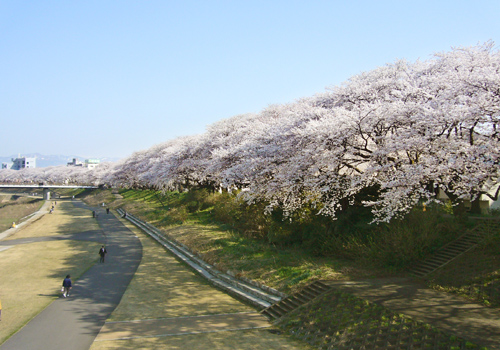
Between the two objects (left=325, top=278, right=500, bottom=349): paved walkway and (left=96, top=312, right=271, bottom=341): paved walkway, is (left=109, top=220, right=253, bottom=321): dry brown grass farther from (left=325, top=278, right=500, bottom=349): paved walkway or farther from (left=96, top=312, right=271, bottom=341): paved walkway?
(left=325, top=278, right=500, bottom=349): paved walkway

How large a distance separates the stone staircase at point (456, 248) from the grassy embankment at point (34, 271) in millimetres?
18542

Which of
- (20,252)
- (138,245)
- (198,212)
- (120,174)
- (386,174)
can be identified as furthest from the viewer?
(120,174)

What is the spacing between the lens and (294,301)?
624 inches

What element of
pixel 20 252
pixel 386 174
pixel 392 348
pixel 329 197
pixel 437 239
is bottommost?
pixel 20 252

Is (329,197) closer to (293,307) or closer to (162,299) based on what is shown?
(293,307)

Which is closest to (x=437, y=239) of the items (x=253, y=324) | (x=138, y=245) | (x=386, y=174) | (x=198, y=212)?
(x=386, y=174)

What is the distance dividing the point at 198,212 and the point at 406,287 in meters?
31.9

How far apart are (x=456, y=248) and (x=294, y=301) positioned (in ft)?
28.5

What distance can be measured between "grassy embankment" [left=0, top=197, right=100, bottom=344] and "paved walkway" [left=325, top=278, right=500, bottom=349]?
1495cm

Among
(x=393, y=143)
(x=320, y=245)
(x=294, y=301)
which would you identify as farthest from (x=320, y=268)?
(x=393, y=143)

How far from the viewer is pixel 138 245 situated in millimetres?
35438

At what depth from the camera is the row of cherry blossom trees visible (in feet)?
47.4

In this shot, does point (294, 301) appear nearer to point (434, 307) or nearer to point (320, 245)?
point (434, 307)

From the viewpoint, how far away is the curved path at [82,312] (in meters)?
13.6
